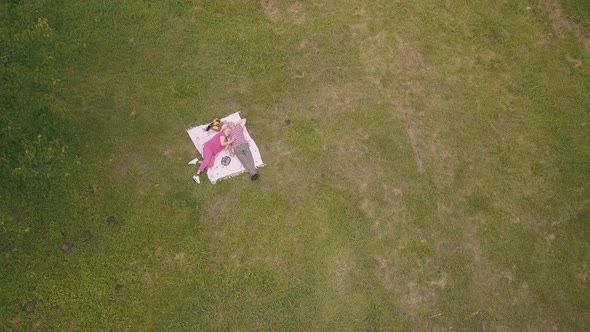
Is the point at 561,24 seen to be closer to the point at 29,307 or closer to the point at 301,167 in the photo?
the point at 301,167

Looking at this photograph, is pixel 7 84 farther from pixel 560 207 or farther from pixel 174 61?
pixel 560 207

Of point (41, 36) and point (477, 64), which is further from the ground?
point (41, 36)

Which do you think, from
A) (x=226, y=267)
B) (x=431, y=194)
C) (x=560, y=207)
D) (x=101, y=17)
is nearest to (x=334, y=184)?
(x=431, y=194)

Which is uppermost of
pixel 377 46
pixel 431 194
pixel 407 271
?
pixel 377 46

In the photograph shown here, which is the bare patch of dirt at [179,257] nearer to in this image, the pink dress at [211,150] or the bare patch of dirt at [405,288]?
the pink dress at [211,150]

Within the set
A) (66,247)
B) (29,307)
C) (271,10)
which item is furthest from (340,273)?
(271,10)

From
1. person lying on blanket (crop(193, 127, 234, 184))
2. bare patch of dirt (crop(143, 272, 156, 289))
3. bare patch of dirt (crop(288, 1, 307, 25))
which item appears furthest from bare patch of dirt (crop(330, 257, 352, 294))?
bare patch of dirt (crop(288, 1, 307, 25))

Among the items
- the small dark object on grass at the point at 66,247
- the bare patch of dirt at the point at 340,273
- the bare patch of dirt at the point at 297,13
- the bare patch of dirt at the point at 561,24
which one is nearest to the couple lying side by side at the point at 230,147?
the bare patch of dirt at the point at 340,273
